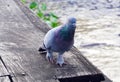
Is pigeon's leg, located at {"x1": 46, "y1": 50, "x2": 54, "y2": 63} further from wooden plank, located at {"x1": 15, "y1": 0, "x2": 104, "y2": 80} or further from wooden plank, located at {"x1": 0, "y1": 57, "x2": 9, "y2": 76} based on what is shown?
wooden plank, located at {"x1": 0, "y1": 57, "x2": 9, "y2": 76}

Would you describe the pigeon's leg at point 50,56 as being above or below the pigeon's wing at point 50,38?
below

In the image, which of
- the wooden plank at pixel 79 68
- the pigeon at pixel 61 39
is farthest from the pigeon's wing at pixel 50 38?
the wooden plank at pixel 79 68

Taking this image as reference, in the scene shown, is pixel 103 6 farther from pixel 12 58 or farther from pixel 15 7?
pixel 12 58

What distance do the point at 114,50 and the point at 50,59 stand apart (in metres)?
2.81

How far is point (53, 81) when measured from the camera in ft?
4.92

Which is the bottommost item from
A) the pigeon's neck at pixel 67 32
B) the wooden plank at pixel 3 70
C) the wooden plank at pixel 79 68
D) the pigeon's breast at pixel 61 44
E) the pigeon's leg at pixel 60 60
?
the wooden plank at pixel 79 68

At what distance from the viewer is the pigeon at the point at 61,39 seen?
1.51 meters

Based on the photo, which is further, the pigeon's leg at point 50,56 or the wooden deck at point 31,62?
the pigeon's leg at point 50,56

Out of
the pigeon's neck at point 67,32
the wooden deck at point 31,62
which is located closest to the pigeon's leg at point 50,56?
the wooden deck at point 31,62

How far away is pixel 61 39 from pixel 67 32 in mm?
46

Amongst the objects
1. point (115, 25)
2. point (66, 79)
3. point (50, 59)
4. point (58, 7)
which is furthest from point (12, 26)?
point (58, 7)

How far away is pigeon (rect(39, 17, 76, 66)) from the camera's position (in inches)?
59.3

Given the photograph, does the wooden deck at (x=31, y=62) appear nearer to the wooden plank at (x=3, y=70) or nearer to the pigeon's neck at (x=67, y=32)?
the wooden plank at (x=3, y=70)

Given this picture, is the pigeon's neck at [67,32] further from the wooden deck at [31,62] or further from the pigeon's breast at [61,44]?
the wooden deck at [31,62]
